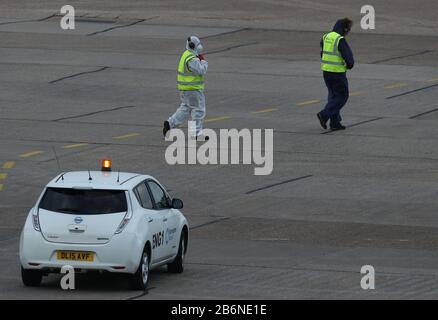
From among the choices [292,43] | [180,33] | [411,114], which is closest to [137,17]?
[180,33]

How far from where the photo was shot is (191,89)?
28.8 metres

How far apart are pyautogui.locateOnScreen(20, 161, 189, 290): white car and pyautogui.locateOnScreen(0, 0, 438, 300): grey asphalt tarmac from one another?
346mm

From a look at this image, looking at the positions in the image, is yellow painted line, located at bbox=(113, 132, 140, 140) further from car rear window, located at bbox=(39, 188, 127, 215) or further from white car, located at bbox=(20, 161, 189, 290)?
car rear window, located at bbox=(39, 188, 127, 215)

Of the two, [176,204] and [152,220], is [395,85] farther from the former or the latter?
[152,220]

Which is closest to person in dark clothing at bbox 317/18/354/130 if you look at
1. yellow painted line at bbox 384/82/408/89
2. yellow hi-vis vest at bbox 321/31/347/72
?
yellow hi-vis vest at bbox 321/31/347/72

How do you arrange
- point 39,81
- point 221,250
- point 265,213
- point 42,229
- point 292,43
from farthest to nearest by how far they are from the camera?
point 292,43 < point 39,81 < point 265,213 < point 221,250 < point 42,229

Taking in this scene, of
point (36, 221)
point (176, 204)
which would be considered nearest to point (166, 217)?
point (176, 204)

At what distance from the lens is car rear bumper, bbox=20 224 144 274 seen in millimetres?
17469

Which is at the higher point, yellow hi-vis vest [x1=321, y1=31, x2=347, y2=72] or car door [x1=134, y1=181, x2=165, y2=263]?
yellow hi-vis vest [x1=321, y1=31, x2=347, y2=72]

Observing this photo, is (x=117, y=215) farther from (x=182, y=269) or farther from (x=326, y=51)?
(x=326, y=51)

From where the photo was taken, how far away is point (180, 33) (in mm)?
41469

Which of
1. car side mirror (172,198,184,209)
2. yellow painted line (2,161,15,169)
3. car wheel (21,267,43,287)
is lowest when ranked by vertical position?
yellow painted line (2,161,15,169)

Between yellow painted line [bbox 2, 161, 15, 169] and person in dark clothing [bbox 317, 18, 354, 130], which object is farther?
person in dark clothing [bbox 317, 18, 354, 130]

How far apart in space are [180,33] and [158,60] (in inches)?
174
